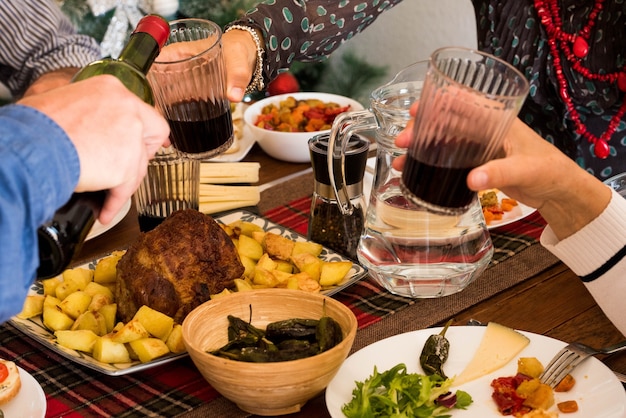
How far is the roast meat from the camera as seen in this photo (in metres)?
1.32

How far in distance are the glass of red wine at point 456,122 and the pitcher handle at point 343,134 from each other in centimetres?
38

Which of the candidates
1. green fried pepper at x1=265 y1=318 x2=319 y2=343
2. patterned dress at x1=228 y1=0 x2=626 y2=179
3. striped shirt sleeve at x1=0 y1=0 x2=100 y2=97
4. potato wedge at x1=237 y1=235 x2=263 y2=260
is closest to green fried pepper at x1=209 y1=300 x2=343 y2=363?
green fried pepper at x1=265 y1=318 x2=319 y2=343

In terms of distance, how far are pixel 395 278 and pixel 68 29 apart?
1.70m

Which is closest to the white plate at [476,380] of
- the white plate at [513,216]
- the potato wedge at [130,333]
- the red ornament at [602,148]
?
the potato wedge at [130,333]

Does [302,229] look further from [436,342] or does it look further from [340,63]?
[340,63]

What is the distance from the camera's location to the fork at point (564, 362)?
1152 mm

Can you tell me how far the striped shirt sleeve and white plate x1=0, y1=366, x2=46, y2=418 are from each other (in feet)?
5.29

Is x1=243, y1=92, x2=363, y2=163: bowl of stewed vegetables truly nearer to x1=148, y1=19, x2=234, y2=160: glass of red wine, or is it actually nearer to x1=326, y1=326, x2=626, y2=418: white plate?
x1=148, y1=19, x2=234, y2=160: glass of red wine

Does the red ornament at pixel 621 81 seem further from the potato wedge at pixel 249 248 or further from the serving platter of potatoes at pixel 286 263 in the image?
the potato wedge at pixel 249 248

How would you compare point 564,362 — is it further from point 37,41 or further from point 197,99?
point 37,41

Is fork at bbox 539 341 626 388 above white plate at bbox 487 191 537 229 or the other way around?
above

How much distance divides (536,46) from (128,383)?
51.5 inches

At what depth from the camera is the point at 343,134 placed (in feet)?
4.70

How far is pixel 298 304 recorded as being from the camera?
1263mm
